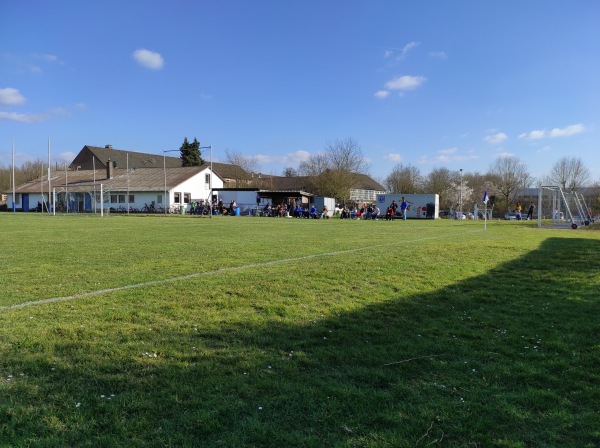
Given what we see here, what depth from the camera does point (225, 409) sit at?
353cm

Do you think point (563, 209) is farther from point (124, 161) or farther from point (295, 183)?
point (124, 161)

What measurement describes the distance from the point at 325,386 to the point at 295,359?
73 centimetres

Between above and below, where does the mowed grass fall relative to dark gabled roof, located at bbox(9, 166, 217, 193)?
below

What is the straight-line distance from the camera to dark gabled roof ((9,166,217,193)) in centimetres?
5972

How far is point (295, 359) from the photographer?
466cm

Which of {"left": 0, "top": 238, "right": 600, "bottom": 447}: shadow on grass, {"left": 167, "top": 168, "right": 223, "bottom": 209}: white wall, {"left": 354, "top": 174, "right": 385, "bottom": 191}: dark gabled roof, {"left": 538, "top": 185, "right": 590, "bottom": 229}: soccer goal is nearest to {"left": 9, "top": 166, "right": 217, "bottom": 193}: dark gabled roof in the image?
{"left": 167, "top": 168, "right": 223, "bottom": 209}: white wall

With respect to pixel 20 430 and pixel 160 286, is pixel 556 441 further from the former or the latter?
pixel 160 286

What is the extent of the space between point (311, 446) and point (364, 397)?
84cm

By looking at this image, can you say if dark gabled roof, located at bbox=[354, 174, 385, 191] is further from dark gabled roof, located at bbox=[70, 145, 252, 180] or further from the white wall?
the white wall

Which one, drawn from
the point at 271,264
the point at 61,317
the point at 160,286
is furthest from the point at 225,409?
the point at 271,264

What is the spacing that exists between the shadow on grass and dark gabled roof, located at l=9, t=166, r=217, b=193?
54648 millimetres

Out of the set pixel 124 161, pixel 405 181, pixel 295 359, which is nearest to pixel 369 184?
pixel 405 181

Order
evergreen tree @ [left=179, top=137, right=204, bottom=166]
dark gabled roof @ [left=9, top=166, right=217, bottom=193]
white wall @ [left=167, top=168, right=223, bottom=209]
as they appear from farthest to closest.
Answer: evergreen tree @ [left=179, top=137, right=204, bottom=166] → dark gabled roof @ [left=9, top=166, right=217, bottom=193] → white wall @ [left=167, top=168, right=223, bottom=209]

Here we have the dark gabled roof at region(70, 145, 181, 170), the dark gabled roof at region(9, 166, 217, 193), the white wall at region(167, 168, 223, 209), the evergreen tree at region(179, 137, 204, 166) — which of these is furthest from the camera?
the dark gabled roof at region(70, 145, 181, 170)
